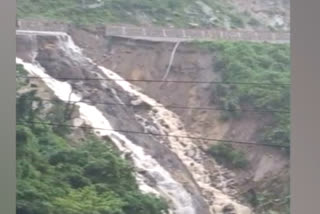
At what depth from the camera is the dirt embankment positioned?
6.02ft

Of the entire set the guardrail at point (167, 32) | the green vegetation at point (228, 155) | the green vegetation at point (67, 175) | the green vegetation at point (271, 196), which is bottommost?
the green vegetation at point (67, 175)

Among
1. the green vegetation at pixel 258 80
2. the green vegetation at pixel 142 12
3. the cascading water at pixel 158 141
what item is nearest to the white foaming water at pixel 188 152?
the cascading water at pixel 158 141

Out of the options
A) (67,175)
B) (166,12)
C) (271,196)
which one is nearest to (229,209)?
(271,196)

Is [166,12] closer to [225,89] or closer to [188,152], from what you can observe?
[225,89]

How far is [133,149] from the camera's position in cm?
201

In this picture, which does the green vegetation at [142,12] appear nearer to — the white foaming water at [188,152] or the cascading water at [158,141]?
the cascading water at [158,141]

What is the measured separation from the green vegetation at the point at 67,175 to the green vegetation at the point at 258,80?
0.46 meters

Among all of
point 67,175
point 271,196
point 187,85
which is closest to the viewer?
point 271,196

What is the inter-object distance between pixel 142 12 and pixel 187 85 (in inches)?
13.3

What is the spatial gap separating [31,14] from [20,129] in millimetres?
456

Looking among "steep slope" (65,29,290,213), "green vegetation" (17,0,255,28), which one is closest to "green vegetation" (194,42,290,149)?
"steep slope" (65,29,290,213)

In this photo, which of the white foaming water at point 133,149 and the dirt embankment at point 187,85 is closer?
the dirt embankment at point 187,85

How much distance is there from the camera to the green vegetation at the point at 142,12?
1.94m

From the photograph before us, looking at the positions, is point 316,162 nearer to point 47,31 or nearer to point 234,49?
point 234,49
